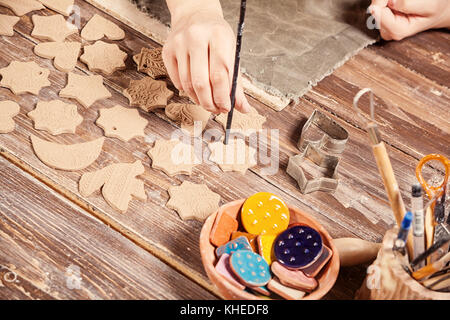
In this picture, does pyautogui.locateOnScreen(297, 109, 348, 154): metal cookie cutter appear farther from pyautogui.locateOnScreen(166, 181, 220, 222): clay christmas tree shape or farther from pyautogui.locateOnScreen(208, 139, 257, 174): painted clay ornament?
pyautogui.locateOnScreen(166, 181, 220, 222): clay christmas tree shape

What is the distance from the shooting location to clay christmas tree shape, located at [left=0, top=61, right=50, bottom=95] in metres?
0.87

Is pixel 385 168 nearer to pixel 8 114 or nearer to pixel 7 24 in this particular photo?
pixel 8 114

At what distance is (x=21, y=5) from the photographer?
1.03 metres

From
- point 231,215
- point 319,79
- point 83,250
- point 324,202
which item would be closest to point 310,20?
point 319,79

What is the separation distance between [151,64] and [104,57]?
0.31ft

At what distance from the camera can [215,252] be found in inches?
25.2

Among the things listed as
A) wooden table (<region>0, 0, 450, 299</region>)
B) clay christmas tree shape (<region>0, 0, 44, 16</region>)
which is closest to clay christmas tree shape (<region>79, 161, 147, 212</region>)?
wooden table (<region>0, 0, 450, 299</region>)

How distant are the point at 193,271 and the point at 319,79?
52 cm

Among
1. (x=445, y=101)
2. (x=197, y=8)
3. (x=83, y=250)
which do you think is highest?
(x=197, y=8)

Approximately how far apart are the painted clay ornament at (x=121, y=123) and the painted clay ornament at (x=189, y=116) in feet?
0.18

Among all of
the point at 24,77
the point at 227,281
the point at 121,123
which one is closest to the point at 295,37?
the point at 121,123

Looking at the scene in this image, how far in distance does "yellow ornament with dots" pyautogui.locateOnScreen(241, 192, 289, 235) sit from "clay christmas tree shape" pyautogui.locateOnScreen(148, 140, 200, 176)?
154mm

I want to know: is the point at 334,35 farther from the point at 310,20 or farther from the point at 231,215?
the point at 231,215

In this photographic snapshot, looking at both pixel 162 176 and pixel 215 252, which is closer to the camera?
pixel 215 252
